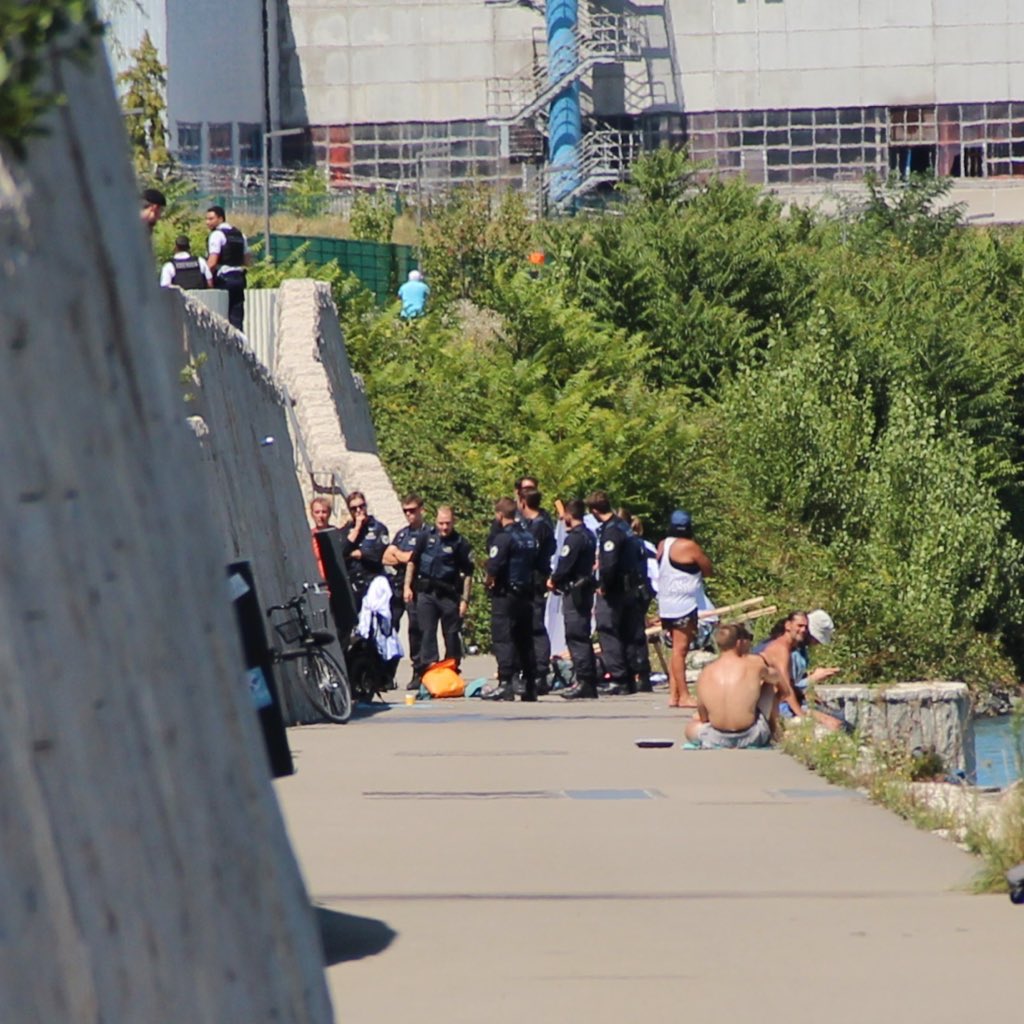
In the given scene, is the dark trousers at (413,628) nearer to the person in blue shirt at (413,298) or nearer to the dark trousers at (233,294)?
the dark trousers at (233,294)

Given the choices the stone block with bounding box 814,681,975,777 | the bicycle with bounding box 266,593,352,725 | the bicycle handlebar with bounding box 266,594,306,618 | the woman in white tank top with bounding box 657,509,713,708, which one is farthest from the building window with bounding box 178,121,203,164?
the bicycle handlebar with bounding box 266,594,306,618

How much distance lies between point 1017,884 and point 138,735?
4971 mm

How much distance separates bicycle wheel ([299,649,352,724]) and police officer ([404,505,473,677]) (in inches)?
91.9

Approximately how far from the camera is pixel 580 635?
18094mm

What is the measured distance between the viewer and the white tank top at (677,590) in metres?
17.3

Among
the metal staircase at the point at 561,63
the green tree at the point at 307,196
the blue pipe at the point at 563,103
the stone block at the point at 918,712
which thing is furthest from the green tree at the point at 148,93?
the stone block at the point at 918,712

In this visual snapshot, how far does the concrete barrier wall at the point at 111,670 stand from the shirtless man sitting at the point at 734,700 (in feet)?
30.0

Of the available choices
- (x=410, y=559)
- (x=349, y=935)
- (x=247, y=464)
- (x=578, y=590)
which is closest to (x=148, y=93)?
(x=410, y=559)

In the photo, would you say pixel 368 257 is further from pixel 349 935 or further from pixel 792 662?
pixel 349 935

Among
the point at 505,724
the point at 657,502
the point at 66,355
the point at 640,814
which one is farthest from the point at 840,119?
the point at 66,355

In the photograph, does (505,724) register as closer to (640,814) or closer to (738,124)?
(640,814)

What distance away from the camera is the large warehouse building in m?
62.3

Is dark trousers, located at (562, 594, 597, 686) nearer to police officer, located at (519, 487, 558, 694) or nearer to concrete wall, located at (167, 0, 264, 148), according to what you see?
police officer, located at (519, 487, 558, 694)

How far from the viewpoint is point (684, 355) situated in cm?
4056
